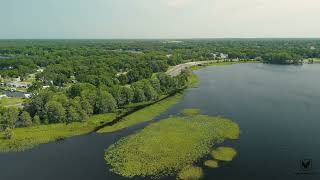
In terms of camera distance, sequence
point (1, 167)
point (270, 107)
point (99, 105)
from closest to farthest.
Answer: point (1, 167) → point (99, 105) → point (270, 107)

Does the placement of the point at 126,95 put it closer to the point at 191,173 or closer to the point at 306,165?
the point at 191,173

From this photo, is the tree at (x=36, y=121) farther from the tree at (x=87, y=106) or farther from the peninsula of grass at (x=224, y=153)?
the peninsula of grass at (x=224, y=153)

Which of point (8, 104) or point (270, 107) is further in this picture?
point (8, 104)

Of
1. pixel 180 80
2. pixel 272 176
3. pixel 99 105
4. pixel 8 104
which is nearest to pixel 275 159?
pixel 272 176

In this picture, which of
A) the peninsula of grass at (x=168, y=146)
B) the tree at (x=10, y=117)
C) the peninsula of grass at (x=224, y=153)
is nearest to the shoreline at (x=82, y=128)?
the tree at (x=10, y=117)

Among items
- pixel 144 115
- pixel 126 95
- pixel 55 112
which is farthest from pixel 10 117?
pixel 144 115

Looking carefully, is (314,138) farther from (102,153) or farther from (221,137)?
(102,153)
